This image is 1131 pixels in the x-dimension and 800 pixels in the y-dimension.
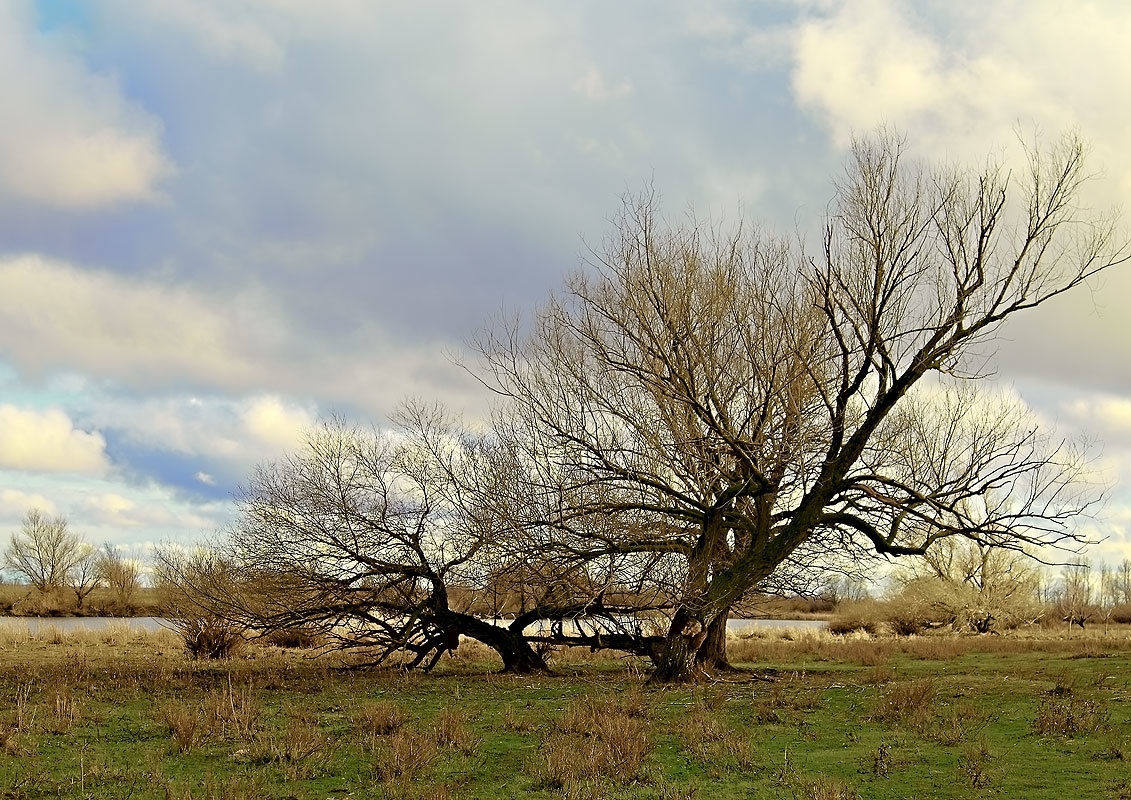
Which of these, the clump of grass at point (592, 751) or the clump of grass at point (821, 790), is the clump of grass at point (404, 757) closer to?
the clump of grass at point (592, 751)

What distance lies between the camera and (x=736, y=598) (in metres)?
17.3

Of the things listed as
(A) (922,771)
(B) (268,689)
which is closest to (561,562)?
(B) (268,689)

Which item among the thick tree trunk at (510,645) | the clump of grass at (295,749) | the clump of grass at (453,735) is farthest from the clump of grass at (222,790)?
the thick tree trunk at (510,645)

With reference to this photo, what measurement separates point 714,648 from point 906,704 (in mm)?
6779

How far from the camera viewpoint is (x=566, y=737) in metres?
11.0

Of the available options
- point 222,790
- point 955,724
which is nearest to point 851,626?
point 955,724

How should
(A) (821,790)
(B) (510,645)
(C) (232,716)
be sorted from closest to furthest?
(A) (821,790) < (C) (232,716) < (B) (510,645)

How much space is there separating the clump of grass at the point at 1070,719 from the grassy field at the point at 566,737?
0.14 ft

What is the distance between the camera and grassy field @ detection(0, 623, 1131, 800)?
8.95 m

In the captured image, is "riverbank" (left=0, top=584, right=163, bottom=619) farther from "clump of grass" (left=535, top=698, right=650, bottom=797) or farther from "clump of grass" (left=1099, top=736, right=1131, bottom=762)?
"clump of grass" (left=1099, top=736, right=1131, bottom=762)

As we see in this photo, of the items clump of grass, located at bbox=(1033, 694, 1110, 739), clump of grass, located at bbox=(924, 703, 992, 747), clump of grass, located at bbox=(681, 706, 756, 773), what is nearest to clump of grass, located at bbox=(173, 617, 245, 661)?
clump of grass, located at bbox=(681, 706, 756, 773)

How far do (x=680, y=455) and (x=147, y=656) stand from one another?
15.0 m

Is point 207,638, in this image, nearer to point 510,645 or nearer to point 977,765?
point 510,645

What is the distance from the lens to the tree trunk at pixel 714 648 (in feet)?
61.7
